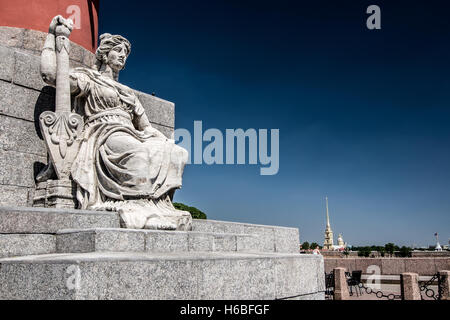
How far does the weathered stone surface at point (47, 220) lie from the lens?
4.30 meters

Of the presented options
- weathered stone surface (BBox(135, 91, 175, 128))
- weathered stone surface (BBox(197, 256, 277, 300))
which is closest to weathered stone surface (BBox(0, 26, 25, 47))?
weathered stone surface (BBox(135, 91, 175, 128))

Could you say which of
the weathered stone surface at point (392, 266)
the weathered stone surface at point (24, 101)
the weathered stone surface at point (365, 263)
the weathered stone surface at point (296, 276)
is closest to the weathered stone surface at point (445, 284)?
the weathered stone surface at point (392, 266)

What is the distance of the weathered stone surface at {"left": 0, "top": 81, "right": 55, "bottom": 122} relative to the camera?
6.19 meters

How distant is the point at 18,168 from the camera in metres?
6.05

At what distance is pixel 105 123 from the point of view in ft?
19.9

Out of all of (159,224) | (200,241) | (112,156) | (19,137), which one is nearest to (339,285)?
(200,241)

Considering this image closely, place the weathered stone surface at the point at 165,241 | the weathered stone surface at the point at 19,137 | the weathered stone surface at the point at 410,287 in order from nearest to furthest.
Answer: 1. the weathered stone surface at the point at 165,241
2. the weathered stone surface at the point at 19,137
3. the weathered stone surface at the point at 410,287

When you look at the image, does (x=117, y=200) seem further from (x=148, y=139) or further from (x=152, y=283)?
(x=152, y=283)

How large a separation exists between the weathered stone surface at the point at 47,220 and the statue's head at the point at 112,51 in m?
2.86

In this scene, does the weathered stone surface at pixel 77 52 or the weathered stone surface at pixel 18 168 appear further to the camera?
the weathered stone surface at pixel 77 52

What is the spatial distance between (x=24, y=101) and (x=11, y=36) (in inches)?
79.1

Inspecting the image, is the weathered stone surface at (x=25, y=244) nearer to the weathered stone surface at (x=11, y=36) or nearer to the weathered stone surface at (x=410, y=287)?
the weathered stone surface at (x=11, y=36)
